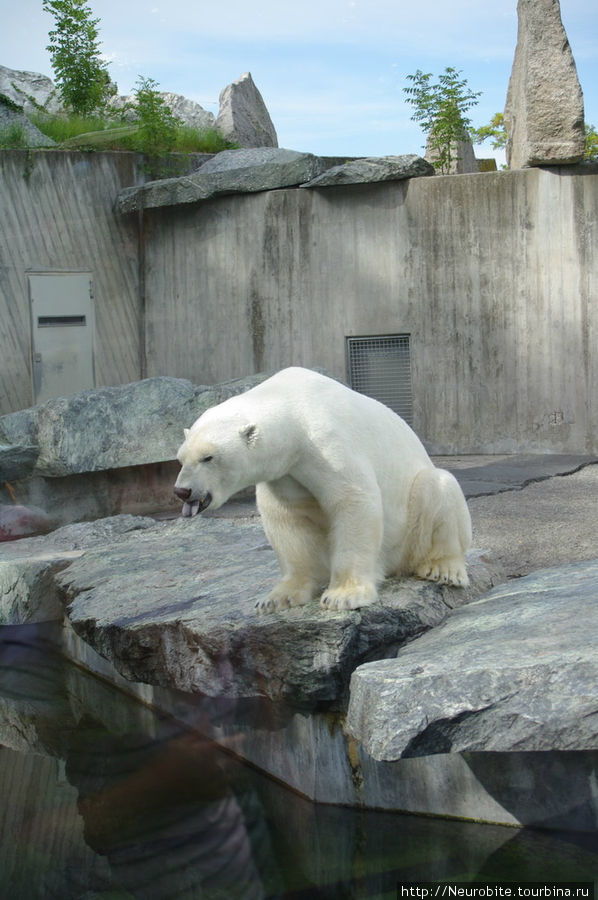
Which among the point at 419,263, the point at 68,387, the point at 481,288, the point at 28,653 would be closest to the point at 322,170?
the point at 419,263

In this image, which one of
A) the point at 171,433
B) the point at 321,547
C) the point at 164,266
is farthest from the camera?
the point at 164,266

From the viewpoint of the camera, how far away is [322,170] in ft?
36.2

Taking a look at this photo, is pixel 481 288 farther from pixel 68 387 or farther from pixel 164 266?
pixel 68 387

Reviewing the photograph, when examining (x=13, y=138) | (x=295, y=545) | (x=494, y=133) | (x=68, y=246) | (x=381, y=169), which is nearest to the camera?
(x=295, y=545)

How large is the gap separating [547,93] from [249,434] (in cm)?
824

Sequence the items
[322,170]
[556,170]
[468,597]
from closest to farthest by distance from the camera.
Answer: [468,597] → [556,170] → [322,170]

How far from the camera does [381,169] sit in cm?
1048

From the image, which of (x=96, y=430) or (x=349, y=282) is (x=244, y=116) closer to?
(x=349, y=282)

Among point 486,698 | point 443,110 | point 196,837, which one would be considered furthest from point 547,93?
point 196,837

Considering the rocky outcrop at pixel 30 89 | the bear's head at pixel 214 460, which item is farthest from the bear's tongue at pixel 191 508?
the rocky outcrop at pixel 30 89

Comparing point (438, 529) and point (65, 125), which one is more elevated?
point (65, 125)

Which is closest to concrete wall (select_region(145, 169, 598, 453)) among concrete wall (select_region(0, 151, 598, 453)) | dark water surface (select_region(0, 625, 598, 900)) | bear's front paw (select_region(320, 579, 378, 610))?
concrete wall (select_region(0, 151, 598, 453))

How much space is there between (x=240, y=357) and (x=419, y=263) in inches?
96.9

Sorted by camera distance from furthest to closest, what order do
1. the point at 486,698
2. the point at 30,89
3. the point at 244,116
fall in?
the point at 30,89 < the point at 244,116 < the point at 486,698
